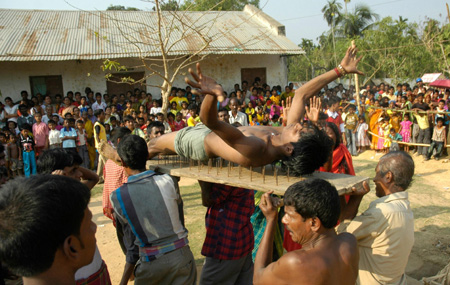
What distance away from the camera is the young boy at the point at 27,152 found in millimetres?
8773

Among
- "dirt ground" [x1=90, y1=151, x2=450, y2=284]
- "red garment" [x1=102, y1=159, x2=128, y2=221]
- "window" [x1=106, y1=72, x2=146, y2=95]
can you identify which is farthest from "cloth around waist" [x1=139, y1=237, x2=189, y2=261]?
"window" [x1=106, y1=72, x2=146, y2=95]

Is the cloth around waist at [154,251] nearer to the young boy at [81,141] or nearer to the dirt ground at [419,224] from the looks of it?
the dirt ground at [419,224]

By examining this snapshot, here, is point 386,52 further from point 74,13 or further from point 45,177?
point 45,177

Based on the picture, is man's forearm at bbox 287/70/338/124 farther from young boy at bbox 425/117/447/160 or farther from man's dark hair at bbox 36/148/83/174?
young boy at bbox 425/117/447/160

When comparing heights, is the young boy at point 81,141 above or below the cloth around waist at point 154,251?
above

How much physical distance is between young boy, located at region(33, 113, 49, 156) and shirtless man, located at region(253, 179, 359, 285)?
911 centimetres

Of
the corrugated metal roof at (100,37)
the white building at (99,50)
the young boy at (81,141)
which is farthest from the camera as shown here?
the white building at (99,50)

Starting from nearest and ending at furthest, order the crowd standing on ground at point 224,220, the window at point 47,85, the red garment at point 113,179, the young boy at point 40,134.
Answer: the crowd standing on ground at point 224,220, the red garment at point 113,179, the young boy at point 40,134, the window at point 47,85

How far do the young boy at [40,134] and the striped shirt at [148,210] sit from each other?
8.12 meters

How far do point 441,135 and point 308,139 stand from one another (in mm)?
8881

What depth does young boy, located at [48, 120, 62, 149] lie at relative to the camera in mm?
9438

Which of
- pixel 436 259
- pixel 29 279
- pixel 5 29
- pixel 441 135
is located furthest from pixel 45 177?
pixel 5 29

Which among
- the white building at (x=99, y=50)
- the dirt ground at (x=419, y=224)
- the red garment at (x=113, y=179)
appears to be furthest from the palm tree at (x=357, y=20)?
the red garment at (x=113, y=179)

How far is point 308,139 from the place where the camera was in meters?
2.68
